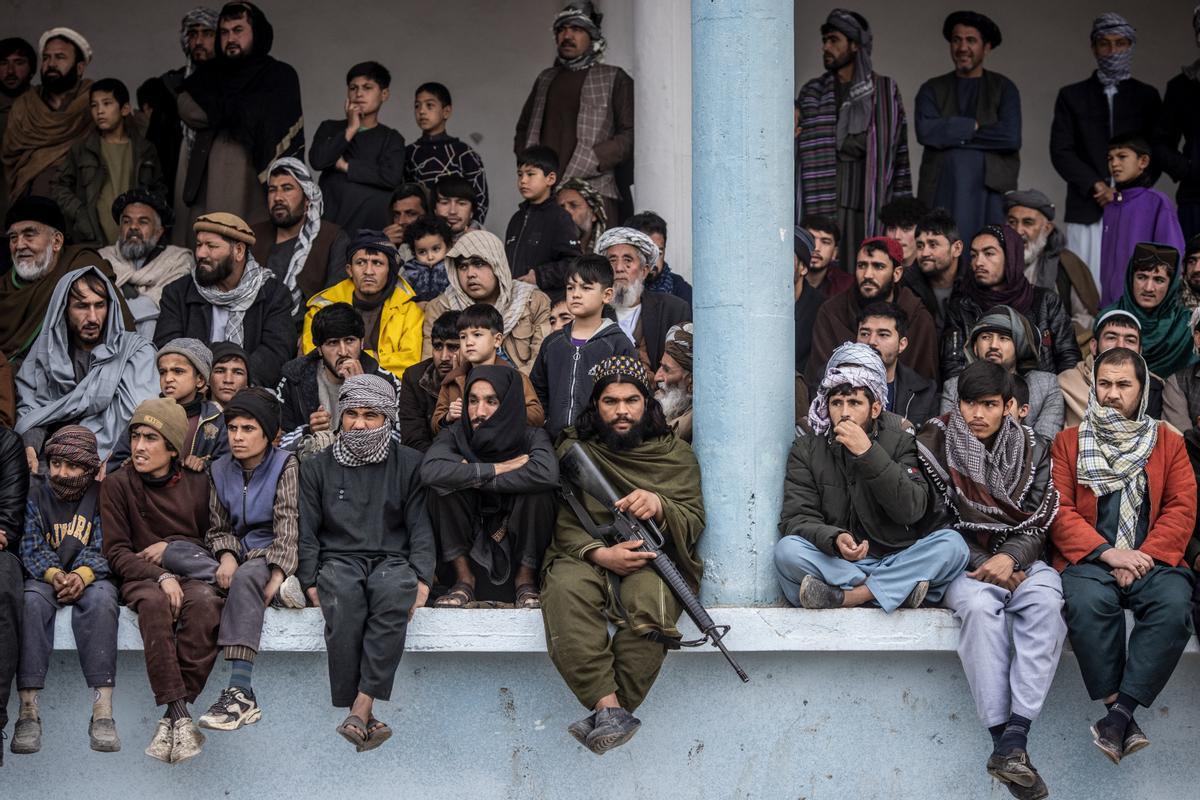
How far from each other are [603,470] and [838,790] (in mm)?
1520

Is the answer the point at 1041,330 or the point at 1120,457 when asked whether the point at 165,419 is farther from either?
the point at 1041,330

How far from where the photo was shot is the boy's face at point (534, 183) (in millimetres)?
8945

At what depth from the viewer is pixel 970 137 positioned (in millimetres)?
9570

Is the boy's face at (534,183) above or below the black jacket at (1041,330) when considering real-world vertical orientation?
above

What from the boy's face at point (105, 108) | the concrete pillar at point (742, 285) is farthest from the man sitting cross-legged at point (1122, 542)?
the boy's face at point (105, 108)

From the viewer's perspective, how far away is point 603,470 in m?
6.80

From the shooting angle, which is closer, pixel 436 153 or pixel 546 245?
pixel 546 245

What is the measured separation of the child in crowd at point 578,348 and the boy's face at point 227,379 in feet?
4.27

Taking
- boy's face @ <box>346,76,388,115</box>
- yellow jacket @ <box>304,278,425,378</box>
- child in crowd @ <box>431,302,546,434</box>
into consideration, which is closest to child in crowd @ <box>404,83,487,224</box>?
boy's face @ <box>346,76,388,115</box>

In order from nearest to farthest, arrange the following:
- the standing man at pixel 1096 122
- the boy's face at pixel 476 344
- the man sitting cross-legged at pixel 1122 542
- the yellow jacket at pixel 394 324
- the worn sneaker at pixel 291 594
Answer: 1. the man sitting cross-legged at pixel 1122 542
2. the worn sneaker at pixel 291 594
3. the boy's face at pixel 476 344
4. the yellow jacket at pixel 394 324
5. the standing man at pixel 1096 122

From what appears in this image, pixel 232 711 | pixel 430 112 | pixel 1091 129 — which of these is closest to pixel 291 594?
pixel 232 711

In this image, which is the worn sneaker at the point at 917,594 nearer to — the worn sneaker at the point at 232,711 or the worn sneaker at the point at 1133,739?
the worn sneaker at the point at 1133,739

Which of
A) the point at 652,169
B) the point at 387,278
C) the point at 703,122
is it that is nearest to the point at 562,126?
the point at 652,169

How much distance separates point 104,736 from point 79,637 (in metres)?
0.39
